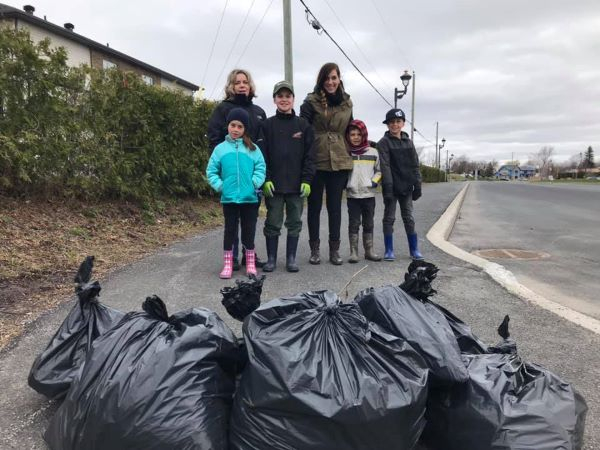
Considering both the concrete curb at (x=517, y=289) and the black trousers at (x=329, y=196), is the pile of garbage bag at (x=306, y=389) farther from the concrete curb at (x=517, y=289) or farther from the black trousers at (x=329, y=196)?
the black trousers at (x=329, y=196)

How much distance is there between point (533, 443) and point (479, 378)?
269 mm

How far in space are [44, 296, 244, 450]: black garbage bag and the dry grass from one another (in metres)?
1.46

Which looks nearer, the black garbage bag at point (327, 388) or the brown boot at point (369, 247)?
the black garbage bag at point (327, 388)

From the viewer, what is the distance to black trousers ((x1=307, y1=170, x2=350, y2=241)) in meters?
4.70

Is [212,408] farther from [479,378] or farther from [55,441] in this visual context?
[479,378]

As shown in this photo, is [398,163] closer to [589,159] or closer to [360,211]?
[360,211]

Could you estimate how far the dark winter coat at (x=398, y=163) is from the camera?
16.3ft

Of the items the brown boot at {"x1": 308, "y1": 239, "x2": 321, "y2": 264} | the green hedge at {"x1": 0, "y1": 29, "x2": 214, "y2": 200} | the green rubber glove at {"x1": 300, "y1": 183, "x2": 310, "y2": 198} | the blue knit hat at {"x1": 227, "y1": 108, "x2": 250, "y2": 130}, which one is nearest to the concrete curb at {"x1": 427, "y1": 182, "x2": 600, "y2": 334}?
the brown boot at {"x1": 308, "y1": 239, "x2": 321, "y2": 264}

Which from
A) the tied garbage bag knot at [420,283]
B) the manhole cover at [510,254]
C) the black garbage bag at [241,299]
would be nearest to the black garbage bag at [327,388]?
the black garbage bag at [241,299]

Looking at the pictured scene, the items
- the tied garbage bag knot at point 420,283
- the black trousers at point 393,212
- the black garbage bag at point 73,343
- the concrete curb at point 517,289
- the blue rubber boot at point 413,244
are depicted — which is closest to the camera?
the black garbage bag at point 73,343

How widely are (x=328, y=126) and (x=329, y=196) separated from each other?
2.41 feet

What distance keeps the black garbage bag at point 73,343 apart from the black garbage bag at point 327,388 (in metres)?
0.81

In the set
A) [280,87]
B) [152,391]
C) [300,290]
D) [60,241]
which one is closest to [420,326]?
[152,391]

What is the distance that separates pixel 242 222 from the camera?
172 inches
